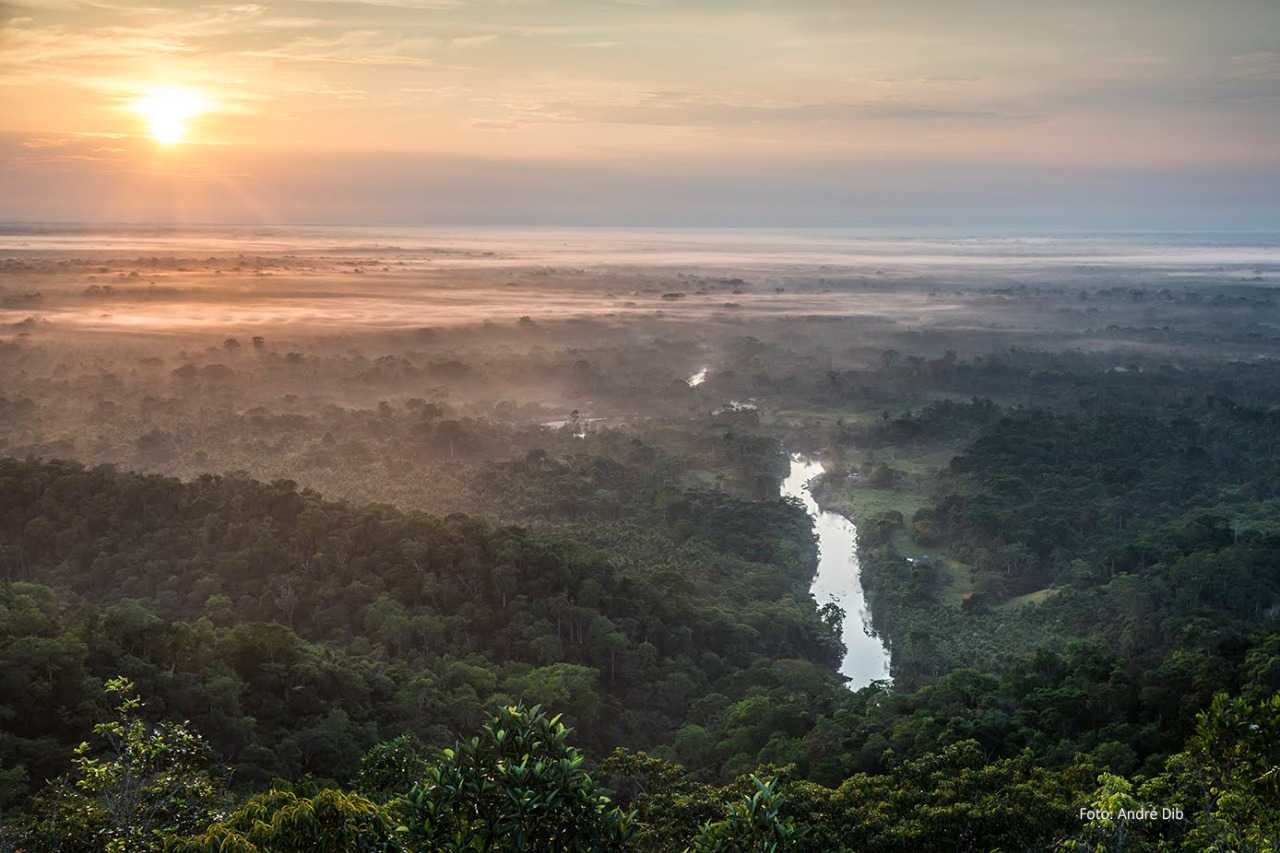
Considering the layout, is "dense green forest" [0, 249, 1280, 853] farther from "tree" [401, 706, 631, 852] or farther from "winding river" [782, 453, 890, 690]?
"winding river" [782, 453, 890, 690]

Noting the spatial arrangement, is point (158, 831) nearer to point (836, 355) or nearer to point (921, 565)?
point (921, 565)

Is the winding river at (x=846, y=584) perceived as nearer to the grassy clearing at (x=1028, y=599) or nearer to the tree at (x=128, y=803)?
the grassy clearing at (x=1028, y=599)

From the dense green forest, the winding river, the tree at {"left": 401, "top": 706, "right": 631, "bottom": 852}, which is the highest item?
the tree at {"left": 401, "top": 706, "right": 631, "bottom": 852}

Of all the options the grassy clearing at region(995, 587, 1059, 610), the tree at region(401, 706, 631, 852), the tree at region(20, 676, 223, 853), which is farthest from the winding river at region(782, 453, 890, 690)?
the tree at region(401, 706, 631, 852)

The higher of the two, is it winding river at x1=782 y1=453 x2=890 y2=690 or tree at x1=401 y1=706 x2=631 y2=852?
tree at x1=401 y1=706 x2=631 y2=852

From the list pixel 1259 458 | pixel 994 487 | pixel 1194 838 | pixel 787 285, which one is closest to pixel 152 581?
pixel 1194 838

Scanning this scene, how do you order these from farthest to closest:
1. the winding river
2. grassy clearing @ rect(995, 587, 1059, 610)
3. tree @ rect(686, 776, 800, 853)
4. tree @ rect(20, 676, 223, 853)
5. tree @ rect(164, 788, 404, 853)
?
grassy clearing @ rect(995, 587, 1059, 610) → the winding river → tree @ rect(20, 676, 223, 853) → tree @ rect(686, 776, 800, 853) → tree @ rect(164, 788, 404, 853)

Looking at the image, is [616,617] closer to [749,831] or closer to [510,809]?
[749,831]

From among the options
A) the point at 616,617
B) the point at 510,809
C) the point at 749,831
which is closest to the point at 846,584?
the point at 616,617

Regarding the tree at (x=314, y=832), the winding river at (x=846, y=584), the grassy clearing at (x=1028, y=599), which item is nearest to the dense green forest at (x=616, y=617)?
the tree at (x=314, y=832)
